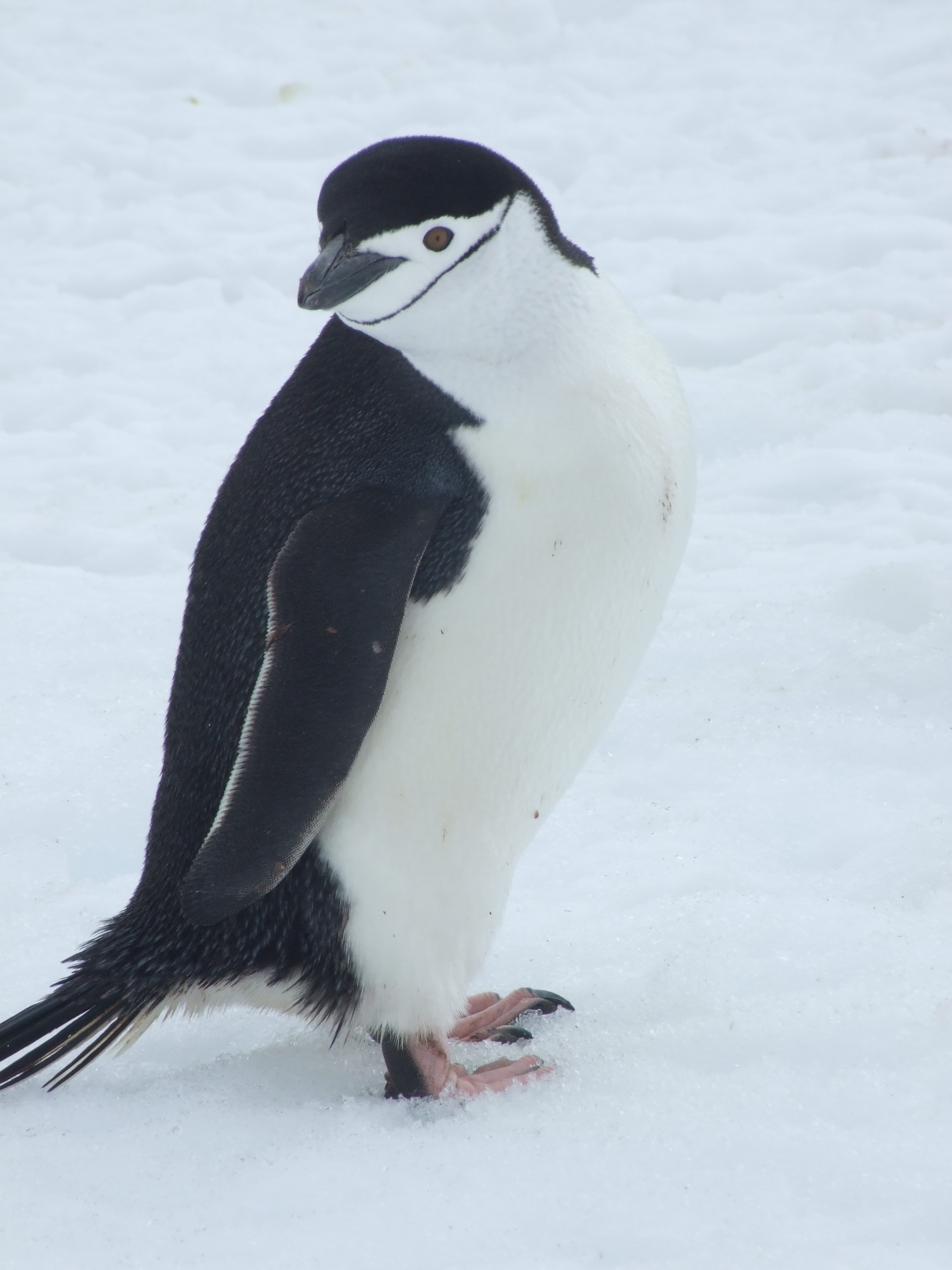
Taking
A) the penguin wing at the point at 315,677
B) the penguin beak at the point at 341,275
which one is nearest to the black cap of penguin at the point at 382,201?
the penguin beak at the point at 341,275

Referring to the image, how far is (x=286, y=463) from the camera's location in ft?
4.68

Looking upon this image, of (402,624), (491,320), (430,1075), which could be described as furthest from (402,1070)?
(491,320)

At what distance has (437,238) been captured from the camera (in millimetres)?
1375

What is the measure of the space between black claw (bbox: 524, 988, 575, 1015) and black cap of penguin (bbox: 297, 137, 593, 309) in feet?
2.82

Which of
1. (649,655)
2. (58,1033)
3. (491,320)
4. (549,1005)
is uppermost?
(491,320)

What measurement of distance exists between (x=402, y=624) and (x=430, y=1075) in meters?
0.50

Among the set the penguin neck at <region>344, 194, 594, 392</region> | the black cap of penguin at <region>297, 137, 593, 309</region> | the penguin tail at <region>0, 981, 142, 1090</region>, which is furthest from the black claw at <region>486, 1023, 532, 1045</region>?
the black cap of penguin at <region>297, 137, 593, 309</region>

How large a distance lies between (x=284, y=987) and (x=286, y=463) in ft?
1.86

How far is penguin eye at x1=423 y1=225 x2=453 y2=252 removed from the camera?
1372 millimetres

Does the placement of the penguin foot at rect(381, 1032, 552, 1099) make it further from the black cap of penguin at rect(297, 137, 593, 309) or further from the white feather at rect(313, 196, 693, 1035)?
the black cap of penguin at rect(297, 137, 593, 309)

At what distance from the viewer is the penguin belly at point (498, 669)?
136cm

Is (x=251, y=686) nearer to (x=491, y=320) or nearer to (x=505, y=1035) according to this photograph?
(x=491, y=320)

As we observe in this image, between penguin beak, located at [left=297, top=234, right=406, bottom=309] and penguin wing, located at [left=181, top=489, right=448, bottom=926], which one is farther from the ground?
penguin beak, located at [left=297, top=234, right=406, bottom=309]

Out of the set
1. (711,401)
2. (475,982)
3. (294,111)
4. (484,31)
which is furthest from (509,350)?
(484,31)
